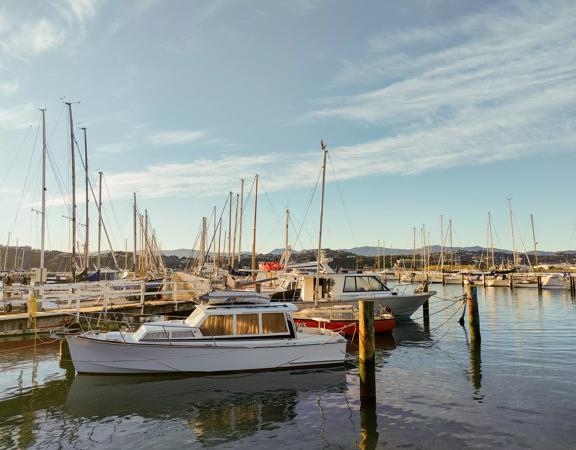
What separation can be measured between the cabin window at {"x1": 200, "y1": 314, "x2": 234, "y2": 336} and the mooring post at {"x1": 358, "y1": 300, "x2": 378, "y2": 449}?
4585 mm

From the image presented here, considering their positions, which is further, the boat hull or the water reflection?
the boat hull

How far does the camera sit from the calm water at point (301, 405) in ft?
33.4

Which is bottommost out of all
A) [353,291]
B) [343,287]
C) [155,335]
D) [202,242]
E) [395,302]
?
[395,302]

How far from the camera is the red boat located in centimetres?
2114

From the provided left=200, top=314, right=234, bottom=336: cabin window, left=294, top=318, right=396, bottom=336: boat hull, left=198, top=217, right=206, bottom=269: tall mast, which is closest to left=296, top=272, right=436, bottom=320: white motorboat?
left=294, top=318, right=396, bottom=336: boat hull

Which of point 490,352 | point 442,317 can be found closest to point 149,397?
point 490,352

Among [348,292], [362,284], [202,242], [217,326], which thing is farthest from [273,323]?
[202,242]

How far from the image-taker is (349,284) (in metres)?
26.5

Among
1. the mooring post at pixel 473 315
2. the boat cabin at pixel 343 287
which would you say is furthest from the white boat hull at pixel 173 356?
the boat cabin at pixel 343 287

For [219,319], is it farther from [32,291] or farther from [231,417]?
[32,291]

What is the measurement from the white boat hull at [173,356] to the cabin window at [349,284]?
11569mm

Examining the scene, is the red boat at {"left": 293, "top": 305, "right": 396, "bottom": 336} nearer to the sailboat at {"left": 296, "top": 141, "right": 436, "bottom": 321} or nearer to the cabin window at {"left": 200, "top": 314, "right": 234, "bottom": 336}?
the sailboat at {"left": 296, "top": 141, "right": 436, "bottom": 321}

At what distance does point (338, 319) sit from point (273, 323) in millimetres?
6797

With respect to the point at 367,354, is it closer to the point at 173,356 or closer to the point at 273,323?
the point at 273,323
